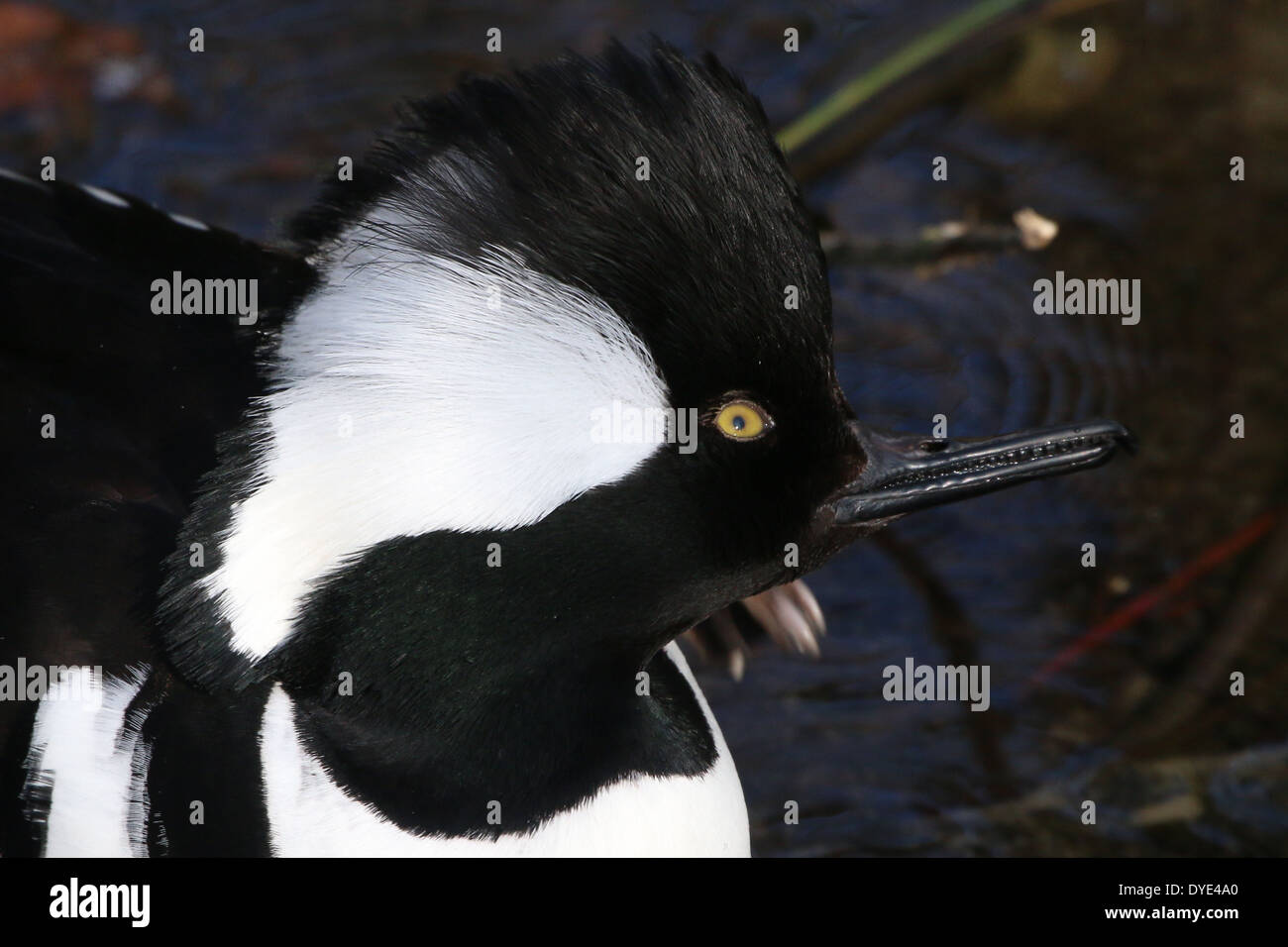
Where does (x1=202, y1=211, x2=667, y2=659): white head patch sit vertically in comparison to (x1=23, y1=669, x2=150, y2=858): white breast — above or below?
above

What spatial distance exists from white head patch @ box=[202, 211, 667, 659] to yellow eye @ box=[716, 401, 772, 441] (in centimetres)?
12

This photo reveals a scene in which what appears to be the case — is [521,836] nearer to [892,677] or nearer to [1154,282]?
[892,677]

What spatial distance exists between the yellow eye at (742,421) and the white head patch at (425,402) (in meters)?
0.12

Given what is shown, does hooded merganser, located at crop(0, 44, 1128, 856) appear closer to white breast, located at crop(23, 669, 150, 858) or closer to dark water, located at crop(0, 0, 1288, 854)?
white breast, located at crop(23, 669, 150, 858)

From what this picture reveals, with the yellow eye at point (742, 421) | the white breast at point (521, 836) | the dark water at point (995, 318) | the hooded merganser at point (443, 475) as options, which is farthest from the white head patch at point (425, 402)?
the dark water at point (995, 318)

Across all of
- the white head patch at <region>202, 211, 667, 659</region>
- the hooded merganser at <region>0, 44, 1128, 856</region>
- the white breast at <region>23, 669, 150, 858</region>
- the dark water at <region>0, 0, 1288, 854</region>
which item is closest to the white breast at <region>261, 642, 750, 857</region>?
the hooded merganser at <region>0, 44, 1128, 856</region>

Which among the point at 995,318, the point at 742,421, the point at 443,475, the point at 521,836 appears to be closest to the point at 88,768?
the point at 521,836

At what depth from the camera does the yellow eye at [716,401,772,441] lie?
105 inches

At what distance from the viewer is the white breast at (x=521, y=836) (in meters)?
2.95

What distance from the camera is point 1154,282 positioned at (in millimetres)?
4953

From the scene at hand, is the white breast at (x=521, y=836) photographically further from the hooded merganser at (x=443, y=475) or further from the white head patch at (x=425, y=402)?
the white head patch at (x=425, y=402)
